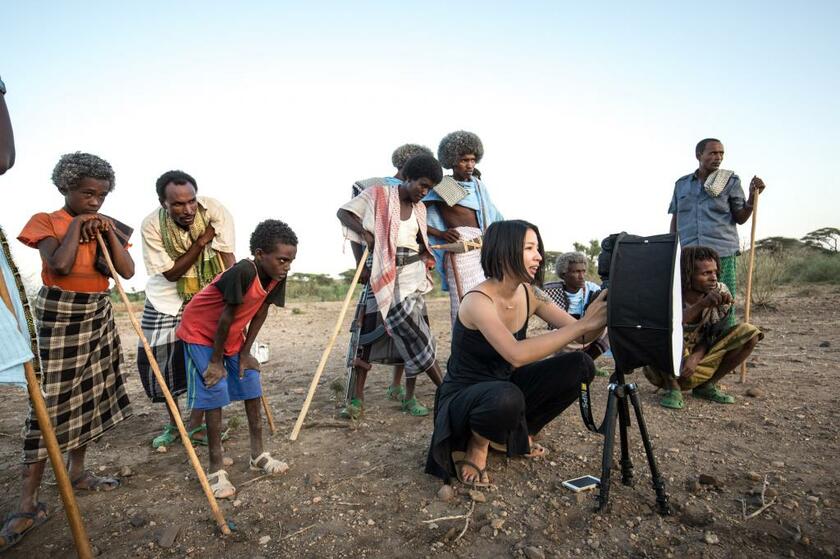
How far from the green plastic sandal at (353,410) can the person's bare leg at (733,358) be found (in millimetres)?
2725

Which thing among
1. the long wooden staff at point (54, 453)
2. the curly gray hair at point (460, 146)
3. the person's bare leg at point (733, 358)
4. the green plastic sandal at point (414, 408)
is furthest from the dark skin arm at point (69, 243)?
the person's bare leg at point (733, 358)

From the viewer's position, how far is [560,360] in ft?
9.77

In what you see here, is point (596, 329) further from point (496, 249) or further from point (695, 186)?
point (695, 186)

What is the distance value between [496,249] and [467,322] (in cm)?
43

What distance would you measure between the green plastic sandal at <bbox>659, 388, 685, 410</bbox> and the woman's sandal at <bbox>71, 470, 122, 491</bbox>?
3.77 metres

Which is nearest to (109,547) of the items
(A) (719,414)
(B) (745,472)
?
(B) (745,472)

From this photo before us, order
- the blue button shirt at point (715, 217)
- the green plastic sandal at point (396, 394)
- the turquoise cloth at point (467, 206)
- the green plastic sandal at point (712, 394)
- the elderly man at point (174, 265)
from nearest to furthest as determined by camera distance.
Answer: the elderly man at point (174, 265), the green plastic sandal at point (712, 394), the green plastic sandal at point (396, 394), the turquoise cloth at point (467, 206), the blue button shirt at point (715, 217)

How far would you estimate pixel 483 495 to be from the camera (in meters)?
2.64

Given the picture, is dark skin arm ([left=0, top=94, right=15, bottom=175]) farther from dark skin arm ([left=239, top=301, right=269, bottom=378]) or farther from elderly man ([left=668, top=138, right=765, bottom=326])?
elderly man ([left=668, top=138, right=765, bottom=326])

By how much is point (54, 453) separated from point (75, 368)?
1.16 meters

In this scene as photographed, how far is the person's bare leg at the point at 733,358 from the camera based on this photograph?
3.87 meters

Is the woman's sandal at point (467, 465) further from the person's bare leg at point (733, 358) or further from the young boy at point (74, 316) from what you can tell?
the person's bare leg at point (733, 358)

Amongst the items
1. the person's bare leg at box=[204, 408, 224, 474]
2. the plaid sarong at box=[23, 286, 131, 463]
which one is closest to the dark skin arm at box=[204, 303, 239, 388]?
the person's bare leg at box=[204, 408, 224, 474]

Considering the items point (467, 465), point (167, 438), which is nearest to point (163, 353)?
point (167, 438)
